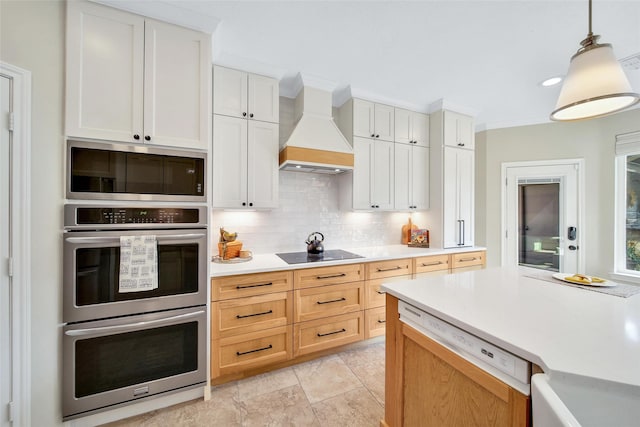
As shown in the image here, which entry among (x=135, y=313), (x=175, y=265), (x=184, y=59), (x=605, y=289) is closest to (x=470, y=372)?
(x=605, y=289)

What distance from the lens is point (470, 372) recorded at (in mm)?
977

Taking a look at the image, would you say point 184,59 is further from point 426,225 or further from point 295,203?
point 426,225

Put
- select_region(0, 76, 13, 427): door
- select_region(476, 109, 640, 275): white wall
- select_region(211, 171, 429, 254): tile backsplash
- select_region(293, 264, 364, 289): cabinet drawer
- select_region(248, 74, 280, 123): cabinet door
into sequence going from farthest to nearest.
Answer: select_region(476, 109, 640, 275): white wall
select_region(211, 171, 429, 254): tile backsplash
select_region(248, 74, 280, 123): cabinet door
select_region(293, 264, 364, 289): cabinet drawer
select_region(0, 76, 13, 427): door

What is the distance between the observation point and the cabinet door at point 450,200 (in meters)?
3.10

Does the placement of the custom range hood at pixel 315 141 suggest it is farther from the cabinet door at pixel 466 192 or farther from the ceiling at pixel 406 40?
the cabinet door at pixel 466 192

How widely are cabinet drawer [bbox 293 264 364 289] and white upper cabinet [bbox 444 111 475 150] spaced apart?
2010mm

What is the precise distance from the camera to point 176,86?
1.74 metres

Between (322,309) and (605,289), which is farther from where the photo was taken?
(322,309)

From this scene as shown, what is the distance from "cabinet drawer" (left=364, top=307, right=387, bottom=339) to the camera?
2463 mm

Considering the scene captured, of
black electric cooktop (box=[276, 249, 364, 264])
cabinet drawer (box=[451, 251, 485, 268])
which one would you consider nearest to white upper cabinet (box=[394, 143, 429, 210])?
cabinet drawer (box=[451, 251, 485, 268])

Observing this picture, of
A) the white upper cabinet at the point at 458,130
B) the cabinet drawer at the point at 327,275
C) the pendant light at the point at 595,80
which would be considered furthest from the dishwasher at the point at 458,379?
the white upper cabinet at the point at 458,130

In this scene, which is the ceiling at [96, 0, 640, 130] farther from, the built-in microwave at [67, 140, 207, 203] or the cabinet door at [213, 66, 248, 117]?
the built-in microwave at [67, 140, 207, 203]

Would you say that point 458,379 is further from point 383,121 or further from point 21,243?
point 383,121

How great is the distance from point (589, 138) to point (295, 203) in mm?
3897
